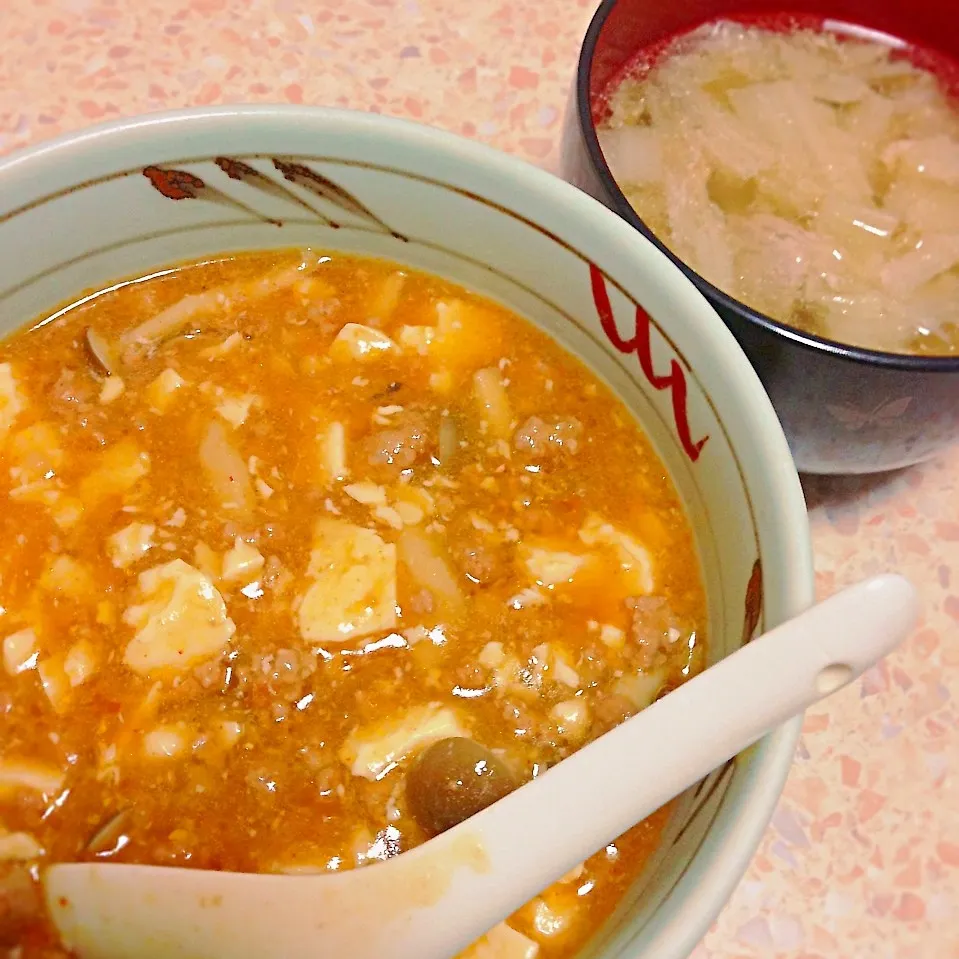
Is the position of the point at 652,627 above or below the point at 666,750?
below

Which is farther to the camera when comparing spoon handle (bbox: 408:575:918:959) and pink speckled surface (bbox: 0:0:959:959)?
pink speckled surface (bbox: 0:0:959:959)

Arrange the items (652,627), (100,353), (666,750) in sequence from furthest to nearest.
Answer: (100,353), (652,627), (666,750)

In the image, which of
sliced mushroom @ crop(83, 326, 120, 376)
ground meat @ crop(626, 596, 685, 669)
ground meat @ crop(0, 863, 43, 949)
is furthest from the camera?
sliced mushroom @ crop(83, 326, 120, 376)

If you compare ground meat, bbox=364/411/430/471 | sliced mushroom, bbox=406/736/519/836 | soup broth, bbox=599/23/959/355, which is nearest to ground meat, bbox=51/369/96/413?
ground meat, bbox=364/411/430/471

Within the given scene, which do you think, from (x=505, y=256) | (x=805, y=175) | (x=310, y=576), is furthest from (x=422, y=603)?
(x=805, y=175)

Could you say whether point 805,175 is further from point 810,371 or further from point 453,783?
point 453,783

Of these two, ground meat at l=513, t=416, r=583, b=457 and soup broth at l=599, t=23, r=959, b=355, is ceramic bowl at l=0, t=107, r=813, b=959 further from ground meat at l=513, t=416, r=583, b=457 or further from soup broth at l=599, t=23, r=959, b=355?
soup broth at l=599, t=23, r=959, b=355

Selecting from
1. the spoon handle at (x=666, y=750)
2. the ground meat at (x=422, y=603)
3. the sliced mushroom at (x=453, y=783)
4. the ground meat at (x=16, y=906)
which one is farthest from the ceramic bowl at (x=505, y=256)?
the ground meat at (x=16, y=906)
